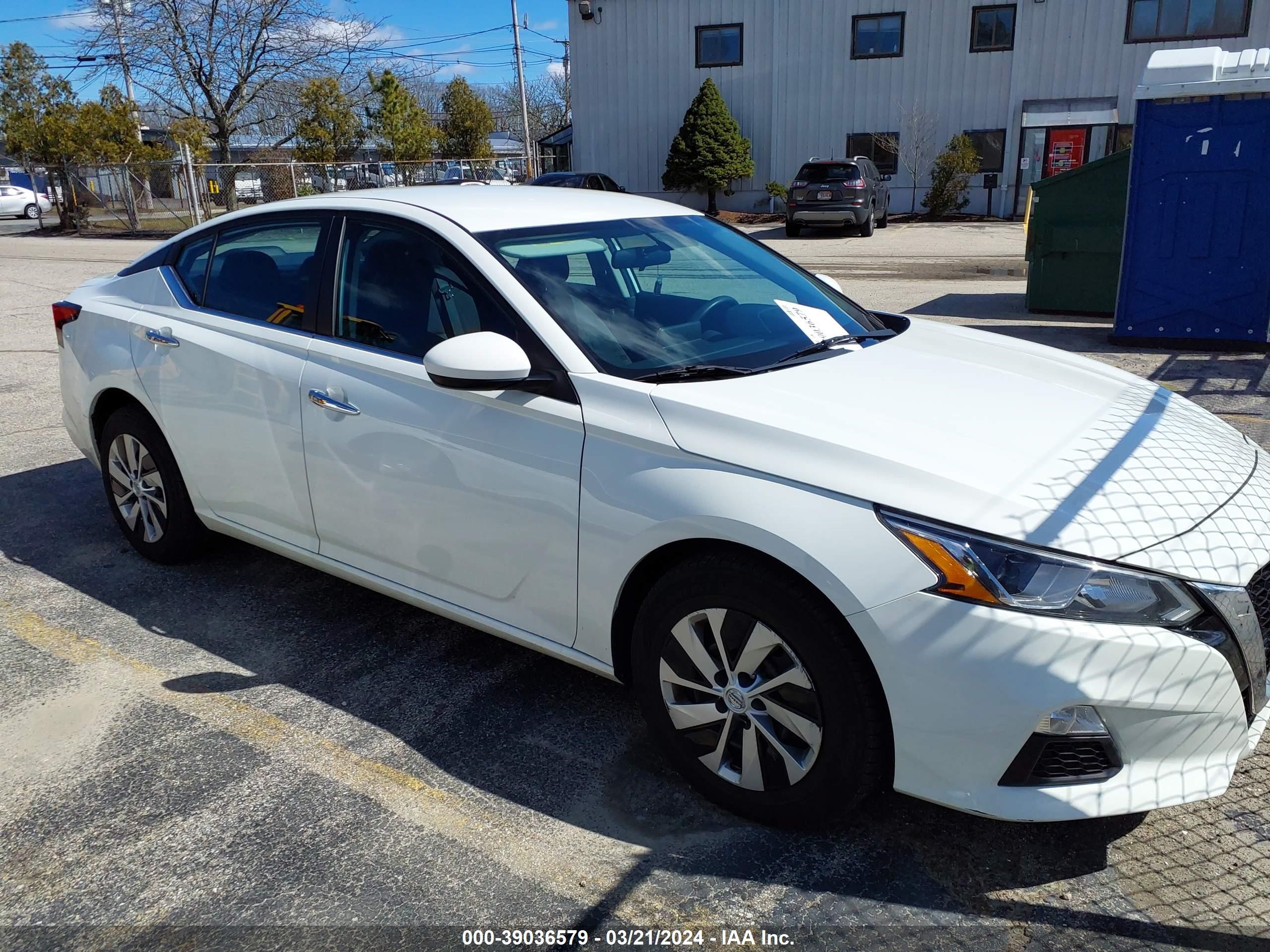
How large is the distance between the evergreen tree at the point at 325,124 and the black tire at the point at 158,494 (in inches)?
1346

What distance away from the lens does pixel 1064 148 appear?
29.1 meters

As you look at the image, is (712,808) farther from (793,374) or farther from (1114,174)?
(1114,174)

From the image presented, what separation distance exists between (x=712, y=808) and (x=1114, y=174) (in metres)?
9.32

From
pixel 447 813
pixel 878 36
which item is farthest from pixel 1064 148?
pixel 447 813

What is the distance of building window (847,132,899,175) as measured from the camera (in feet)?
101

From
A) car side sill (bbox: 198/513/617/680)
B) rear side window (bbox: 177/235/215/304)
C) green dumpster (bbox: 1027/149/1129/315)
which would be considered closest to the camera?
car side sill (bbox: 198/513/617/680)

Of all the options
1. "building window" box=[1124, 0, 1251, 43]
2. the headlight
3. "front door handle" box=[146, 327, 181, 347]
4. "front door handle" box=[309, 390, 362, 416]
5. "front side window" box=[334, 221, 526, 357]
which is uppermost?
"building window" box=[1124, 0, 1251, 43]

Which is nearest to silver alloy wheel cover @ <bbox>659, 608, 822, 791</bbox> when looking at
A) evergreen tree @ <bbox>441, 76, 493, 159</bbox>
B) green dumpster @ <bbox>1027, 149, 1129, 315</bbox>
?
green dumpster @ <bbox>1027, 149, 1129, 315</bbox>

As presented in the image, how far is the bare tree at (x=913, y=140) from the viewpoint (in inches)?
1183

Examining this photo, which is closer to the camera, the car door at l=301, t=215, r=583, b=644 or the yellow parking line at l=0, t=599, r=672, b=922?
the yellow parking line at l=0, t=599, r=672, b=922

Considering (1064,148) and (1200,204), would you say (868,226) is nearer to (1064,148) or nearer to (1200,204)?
(1064,148)

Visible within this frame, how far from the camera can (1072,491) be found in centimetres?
253

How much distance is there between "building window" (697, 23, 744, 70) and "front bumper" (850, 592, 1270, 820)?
31.9m

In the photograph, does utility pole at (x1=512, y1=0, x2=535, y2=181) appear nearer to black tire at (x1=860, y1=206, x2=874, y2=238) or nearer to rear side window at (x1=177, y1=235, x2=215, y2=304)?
black tire at (x1=860, y1=206, x2=874, y2=238)
